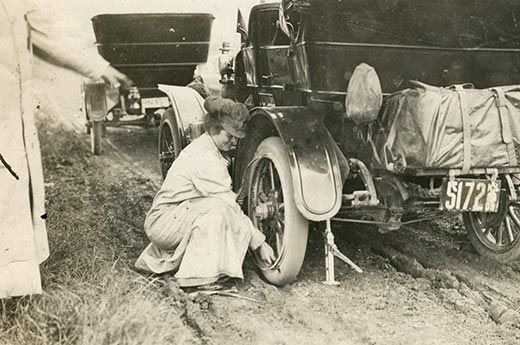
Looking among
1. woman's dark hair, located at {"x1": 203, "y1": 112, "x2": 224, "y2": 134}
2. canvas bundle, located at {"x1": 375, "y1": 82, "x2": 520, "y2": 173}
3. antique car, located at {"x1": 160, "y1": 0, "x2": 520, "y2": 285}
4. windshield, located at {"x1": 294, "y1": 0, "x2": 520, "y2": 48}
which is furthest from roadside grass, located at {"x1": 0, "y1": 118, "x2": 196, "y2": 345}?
windshield, located at {"x1": 294, "y1": 0, "x2": 520, "y2": 48}

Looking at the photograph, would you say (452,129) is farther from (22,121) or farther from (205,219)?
(22,121)

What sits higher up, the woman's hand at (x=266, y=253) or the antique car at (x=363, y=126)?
the antique car at (x=363, y=126)

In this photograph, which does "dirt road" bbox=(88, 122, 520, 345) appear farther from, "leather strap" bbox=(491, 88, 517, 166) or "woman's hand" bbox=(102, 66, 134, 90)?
"woman's hand" bbox=(102, 66, 134, 90)

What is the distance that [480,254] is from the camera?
186 inches

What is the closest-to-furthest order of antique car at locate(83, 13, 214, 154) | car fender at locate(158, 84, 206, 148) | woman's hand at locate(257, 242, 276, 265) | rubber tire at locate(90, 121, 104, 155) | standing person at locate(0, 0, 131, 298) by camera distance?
1. standing person at locate(0, 0, 131, 298)
2. woman's hand at locate(257, 242, 276, 265)
3. car fender at locate(158, 84, 206, 148)
4. antique car at locate(83, 13, 214, 154)
5. rubber tire at locate(90, 121, 104, 155)

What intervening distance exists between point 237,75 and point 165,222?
Answer: 7.58ft

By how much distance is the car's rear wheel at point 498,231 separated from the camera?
4.26 m

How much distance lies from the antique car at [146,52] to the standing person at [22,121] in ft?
15.8

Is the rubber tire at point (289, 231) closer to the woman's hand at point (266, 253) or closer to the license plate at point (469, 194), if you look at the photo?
the woman's hand at point (266, 253)

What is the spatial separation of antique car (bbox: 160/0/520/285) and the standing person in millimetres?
1373

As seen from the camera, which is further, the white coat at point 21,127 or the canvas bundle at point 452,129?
the canvas bundle at point 452,129

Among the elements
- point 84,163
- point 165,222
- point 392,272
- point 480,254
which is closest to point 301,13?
point 165,222

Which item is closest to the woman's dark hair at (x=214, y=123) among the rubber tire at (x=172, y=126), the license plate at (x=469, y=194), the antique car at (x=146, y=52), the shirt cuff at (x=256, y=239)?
the shirt cuff at (x=256, y=239)

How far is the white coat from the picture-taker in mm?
3258
